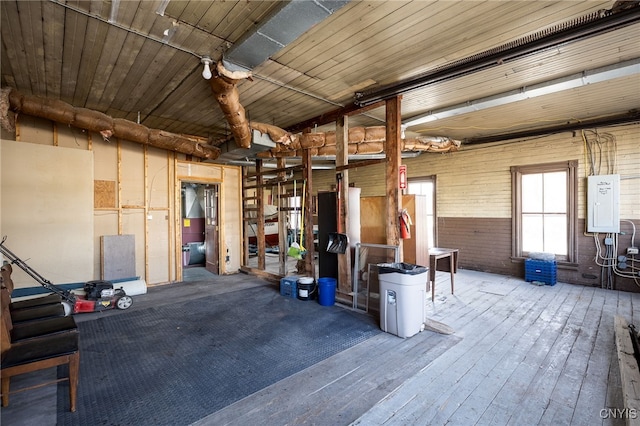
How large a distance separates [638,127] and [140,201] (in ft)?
30.9

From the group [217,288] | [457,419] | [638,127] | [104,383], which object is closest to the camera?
[457,419]

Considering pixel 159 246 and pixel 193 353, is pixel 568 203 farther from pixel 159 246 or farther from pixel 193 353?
pixel 159 246

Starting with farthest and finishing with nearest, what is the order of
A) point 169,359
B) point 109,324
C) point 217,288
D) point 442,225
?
point 442,225, point 217,288, point 109,324, point 169,359

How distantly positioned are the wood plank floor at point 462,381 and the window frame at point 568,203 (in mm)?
1868

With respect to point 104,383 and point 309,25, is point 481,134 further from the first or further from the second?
point 104,383

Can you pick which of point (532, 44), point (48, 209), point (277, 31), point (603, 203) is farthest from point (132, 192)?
point (603, 203)

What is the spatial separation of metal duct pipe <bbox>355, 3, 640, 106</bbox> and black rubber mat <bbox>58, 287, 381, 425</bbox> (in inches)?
123

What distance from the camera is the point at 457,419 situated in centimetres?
210

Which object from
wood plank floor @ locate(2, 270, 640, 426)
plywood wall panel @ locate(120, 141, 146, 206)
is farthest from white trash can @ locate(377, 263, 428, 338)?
plywood wall panel @ locate(120, 141, 146, 206)

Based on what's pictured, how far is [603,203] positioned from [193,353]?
7.20 meters

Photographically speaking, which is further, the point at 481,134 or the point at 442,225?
the point at 442,225

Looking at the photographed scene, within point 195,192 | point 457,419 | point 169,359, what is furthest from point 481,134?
point 195,192
